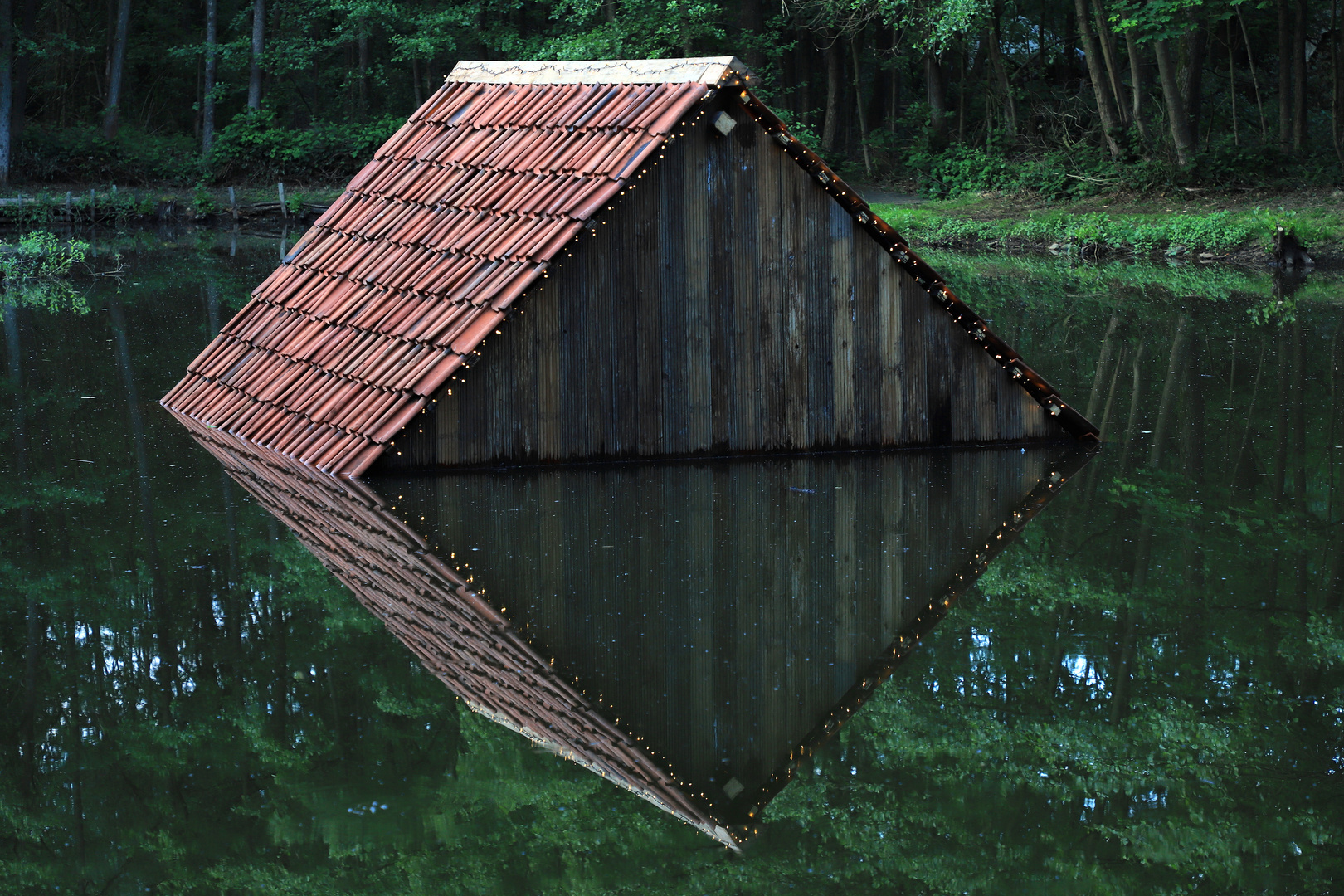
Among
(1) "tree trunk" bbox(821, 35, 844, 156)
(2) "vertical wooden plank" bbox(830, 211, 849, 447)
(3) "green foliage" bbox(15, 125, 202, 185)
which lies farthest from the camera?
(1) "tree trunk" bbox(821, 35, 844, 156)

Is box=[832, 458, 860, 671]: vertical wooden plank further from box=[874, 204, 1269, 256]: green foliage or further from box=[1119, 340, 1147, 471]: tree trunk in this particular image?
box=[874, 204, 1269, 256]: green foliage

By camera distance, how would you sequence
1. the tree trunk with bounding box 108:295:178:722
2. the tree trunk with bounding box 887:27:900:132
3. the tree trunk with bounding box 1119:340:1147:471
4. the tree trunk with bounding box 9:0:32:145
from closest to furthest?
the tree trunk with bounding box 108:295:178:722
the tree trunk with bounding box 1119:340:1147:471
the tree trunk with bounding box 9:0:32:145
the tree trunk with bounding box 887:27:900:132

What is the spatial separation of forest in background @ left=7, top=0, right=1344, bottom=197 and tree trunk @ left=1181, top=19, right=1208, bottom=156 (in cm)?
8

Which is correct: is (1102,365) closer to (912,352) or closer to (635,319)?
(912,352)

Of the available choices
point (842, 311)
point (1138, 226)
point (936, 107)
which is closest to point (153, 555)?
point (842, 311)

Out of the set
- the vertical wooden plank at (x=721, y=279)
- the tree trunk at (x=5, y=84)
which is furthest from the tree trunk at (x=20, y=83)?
the vertical wooden plank at (x=721, y=279)

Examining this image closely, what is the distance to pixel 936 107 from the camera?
41.8 metres

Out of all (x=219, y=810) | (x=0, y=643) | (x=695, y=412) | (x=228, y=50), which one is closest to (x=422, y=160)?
(x=695, y=412)

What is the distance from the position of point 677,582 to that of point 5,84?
116 ft

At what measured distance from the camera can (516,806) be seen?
18.1 feet

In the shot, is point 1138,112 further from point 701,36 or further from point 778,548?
point 778,548

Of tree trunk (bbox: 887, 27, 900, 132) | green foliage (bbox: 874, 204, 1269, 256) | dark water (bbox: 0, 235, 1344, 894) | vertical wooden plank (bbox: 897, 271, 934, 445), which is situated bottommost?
dark water (bbox: 0, 235, 1344, 894)

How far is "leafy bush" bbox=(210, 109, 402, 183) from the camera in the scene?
41094 mm

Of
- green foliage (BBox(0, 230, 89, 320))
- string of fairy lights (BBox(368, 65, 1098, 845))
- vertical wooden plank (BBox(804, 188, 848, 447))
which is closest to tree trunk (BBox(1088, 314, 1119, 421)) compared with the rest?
string of fairy lights (BBox(368, 65, 1098, 845))
